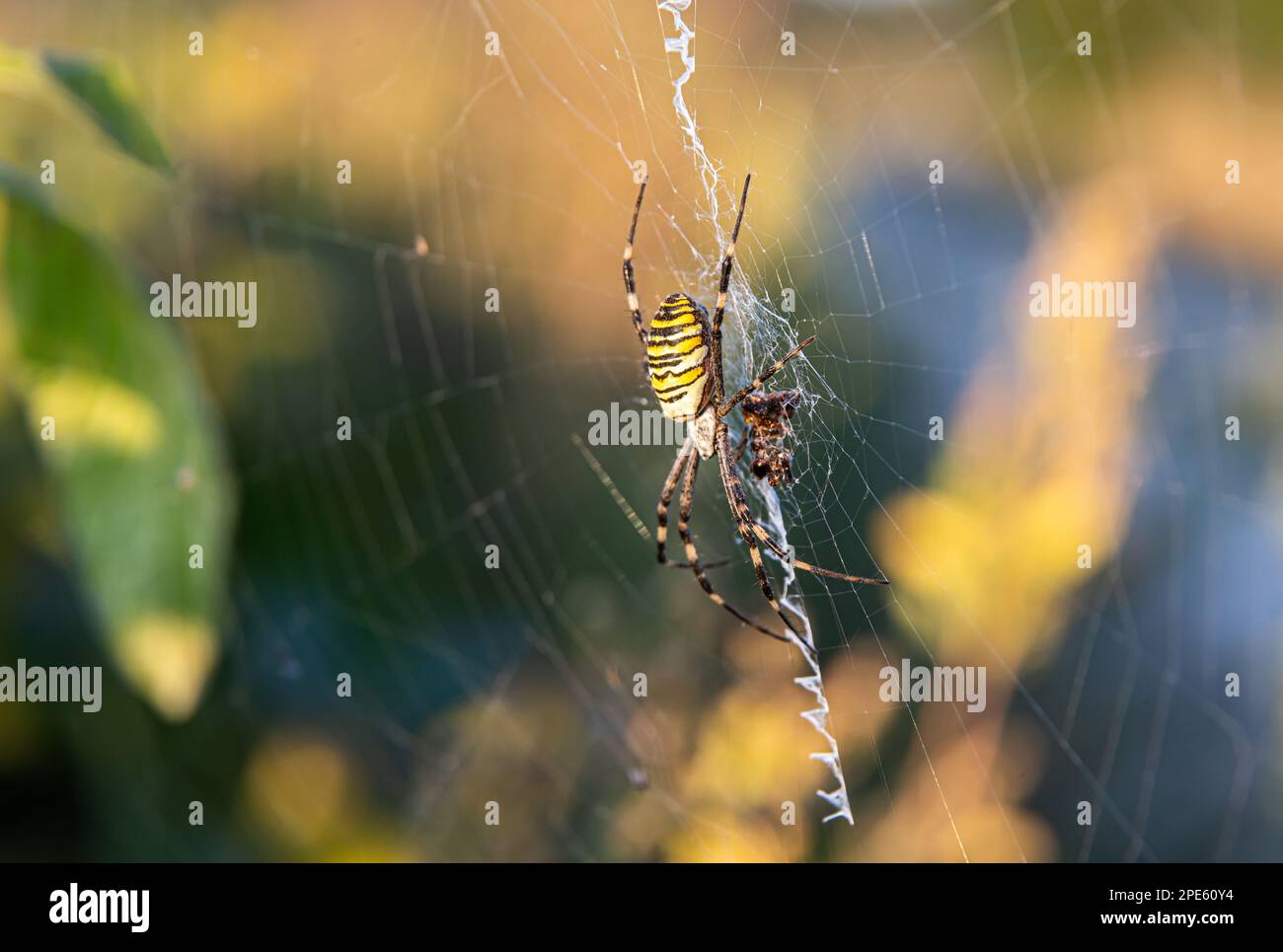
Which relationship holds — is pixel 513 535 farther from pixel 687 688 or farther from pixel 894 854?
pixel 894 854

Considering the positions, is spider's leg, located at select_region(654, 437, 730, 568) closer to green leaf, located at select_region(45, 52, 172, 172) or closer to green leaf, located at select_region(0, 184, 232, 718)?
green leaf, located at select_region(0, 184, 232, 718)

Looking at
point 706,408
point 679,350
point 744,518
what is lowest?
point 744,518

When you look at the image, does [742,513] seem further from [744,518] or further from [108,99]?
[108,99]

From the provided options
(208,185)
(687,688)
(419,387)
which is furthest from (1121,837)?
(208,185)

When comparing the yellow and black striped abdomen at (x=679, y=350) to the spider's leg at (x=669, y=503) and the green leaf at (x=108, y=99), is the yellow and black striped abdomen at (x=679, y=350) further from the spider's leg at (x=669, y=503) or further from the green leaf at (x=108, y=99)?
the green leaf at (x=108, y=99)

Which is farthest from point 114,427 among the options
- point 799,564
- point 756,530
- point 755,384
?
point 756,530

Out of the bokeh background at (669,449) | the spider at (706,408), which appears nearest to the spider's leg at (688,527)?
the spider at (706,408)
